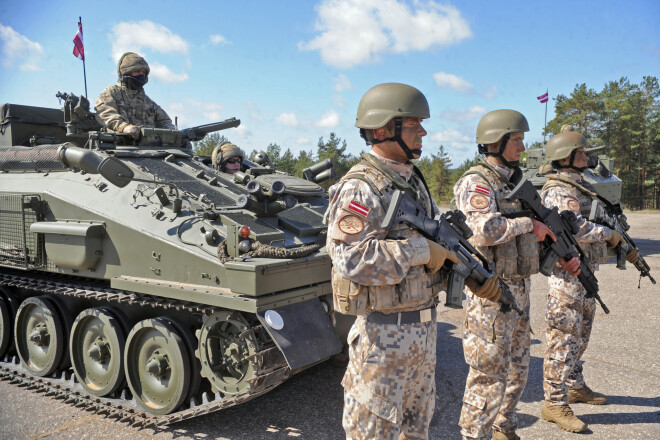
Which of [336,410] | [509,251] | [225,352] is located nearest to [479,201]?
[509,251]

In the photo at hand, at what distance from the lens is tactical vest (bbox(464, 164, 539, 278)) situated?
12.0ft

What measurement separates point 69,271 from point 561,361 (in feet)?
14.7

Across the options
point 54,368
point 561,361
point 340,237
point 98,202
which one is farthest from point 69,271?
point 561,361

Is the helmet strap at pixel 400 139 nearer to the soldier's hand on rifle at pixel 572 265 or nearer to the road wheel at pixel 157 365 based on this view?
the soldier's hand on rifle at pixel 572 265

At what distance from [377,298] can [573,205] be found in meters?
2.68

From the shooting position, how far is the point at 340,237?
2.52 meters

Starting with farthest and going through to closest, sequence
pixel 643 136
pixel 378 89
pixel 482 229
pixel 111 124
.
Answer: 1. pixel 643 136
2. pixel 111 124
3. pixel 482 229
4. pixel 378 89

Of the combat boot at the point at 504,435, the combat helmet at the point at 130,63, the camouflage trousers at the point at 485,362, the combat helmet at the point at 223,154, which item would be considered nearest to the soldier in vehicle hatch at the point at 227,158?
the combat helmet at the point at 223,154

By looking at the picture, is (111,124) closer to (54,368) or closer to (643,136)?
(54,368)

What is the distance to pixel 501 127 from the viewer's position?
3855 millimetres

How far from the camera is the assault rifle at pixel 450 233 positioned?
258cm

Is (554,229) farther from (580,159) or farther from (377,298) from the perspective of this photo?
(377,298)

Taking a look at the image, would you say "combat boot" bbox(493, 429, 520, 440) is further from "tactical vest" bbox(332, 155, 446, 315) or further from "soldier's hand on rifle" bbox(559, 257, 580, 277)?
"tactical vest" bbox(332, 155, 446, 315)

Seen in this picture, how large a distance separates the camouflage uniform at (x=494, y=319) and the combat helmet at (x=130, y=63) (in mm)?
4755
